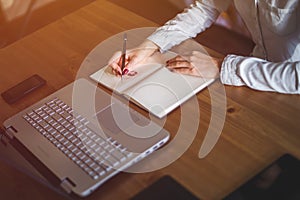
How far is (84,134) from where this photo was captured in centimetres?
96

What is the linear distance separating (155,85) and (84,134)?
22 centimetres

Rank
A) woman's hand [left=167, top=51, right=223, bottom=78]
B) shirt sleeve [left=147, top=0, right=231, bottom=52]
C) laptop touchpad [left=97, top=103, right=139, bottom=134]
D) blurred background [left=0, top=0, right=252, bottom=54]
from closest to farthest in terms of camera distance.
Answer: laptop touchpad [left=97, top=103, right=139, bottom=134], woman's hand [left=167, top=51, right=223, bottom=78], shirt sleeve [left=147, top=0, right=231, bottom=52], blurred background [left=0, top=0, right=252, bottom=54]

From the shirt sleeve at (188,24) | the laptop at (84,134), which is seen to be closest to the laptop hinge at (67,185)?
the laptop at (84,134)

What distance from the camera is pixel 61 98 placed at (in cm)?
108

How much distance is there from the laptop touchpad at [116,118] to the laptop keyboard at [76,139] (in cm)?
3

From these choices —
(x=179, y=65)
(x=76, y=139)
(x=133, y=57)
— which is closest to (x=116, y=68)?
(x=133, y=57)

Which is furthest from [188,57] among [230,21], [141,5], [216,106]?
[141,5]

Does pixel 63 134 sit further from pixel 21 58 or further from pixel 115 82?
pixel 21 58

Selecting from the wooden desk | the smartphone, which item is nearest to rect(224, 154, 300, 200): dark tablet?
the wooden desk

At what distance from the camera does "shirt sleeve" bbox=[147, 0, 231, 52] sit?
1.22 meters

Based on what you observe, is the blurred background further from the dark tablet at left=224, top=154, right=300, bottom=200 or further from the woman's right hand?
the dark tablet at left=224, top=154, right=300, bottom=200

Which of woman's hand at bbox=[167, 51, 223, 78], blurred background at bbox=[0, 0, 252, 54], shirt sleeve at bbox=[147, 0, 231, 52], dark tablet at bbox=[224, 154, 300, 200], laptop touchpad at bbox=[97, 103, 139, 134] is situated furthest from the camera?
blurred background at bbox=[0, 0, 252, 54]

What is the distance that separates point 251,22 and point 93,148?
0.68m

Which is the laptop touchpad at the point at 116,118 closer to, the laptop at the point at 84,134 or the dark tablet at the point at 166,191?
the laptop at the point at 84,134
